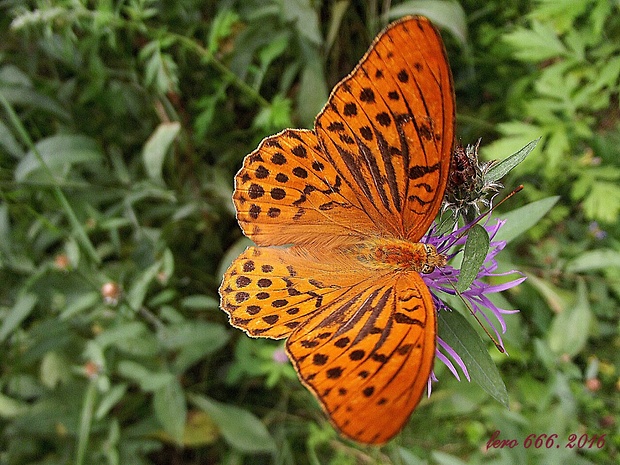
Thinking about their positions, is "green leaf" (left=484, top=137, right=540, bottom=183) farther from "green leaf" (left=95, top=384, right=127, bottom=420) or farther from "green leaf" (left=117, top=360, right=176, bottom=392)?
"green leaf" (left=95, top=384, right=127, bottom=420)

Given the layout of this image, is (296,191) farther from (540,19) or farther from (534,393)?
(540,19)

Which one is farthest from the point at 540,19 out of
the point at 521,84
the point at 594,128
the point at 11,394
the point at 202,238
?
the point at 11,394

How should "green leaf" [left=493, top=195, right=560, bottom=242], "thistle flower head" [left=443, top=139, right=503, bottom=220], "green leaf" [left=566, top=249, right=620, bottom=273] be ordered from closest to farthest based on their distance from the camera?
"thistle flower head" [left=443, top=139, right=503, bottom=220]
"green leaf" [left=493, top=195, right=560, bottom=242]
"green leaf" [left=566, top=249, right=620, bottom=273]

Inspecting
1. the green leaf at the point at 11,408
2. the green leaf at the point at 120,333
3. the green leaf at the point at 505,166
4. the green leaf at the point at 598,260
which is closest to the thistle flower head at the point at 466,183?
the green leaf at the point at 505,166

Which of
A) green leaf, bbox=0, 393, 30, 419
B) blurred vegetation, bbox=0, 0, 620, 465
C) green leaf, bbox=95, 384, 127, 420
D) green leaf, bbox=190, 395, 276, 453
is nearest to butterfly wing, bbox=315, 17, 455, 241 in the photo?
blurred vegetation, bbox=0, 0, 620, 465

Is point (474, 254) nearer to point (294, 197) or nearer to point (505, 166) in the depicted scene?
point (505, 166)

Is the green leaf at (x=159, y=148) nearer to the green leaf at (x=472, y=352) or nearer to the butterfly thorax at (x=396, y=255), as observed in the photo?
the butterfly thorax at (x=396, y=255)
